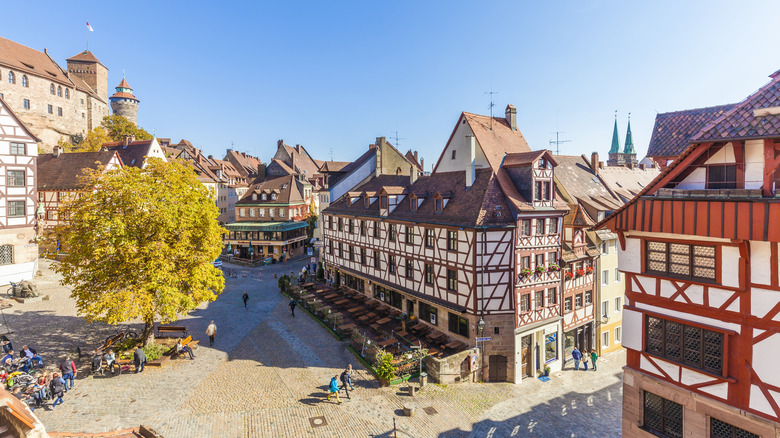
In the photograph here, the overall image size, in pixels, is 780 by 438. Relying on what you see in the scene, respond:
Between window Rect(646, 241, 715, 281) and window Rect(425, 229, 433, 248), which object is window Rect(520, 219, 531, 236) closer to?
window Rect(425, 229, 433, 248)

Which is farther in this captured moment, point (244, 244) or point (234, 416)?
point (244, 244)

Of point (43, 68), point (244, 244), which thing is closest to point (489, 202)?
point (244, 244)

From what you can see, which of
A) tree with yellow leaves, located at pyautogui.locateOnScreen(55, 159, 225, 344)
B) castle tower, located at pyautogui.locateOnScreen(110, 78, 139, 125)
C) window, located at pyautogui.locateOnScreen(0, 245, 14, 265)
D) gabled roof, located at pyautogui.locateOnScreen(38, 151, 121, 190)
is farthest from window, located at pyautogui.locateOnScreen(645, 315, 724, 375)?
castle tower, located at pyautogui.locateOnScreen(110, 78, 139, 125)

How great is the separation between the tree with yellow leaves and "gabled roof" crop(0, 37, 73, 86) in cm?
5964

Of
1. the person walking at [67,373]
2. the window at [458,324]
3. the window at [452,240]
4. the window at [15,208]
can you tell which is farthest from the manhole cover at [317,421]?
the window at [15,208]

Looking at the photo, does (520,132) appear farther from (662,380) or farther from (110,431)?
(110,431)

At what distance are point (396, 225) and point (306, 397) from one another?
13.7 meters

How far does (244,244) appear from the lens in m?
55.1

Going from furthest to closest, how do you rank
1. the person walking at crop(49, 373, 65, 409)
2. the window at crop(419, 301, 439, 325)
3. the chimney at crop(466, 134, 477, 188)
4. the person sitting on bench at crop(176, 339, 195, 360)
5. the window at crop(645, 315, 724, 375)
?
the chimney at crop(466, 134, 477, 188)
the window at crop(419, 301, 439, 325)
the person sitting on bench at crop(176, 339, 195, 360)
the person walking at crop(49, 373, 65, 409)
the window at crop(645, 315, 724, 375)

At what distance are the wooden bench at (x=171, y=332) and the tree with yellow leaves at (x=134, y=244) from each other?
3.25 meters

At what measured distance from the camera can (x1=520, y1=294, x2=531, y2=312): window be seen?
74.1ft

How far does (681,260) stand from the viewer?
11.1 m

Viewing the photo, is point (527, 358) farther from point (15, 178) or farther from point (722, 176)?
point (15, 178)

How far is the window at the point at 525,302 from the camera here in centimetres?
2258
